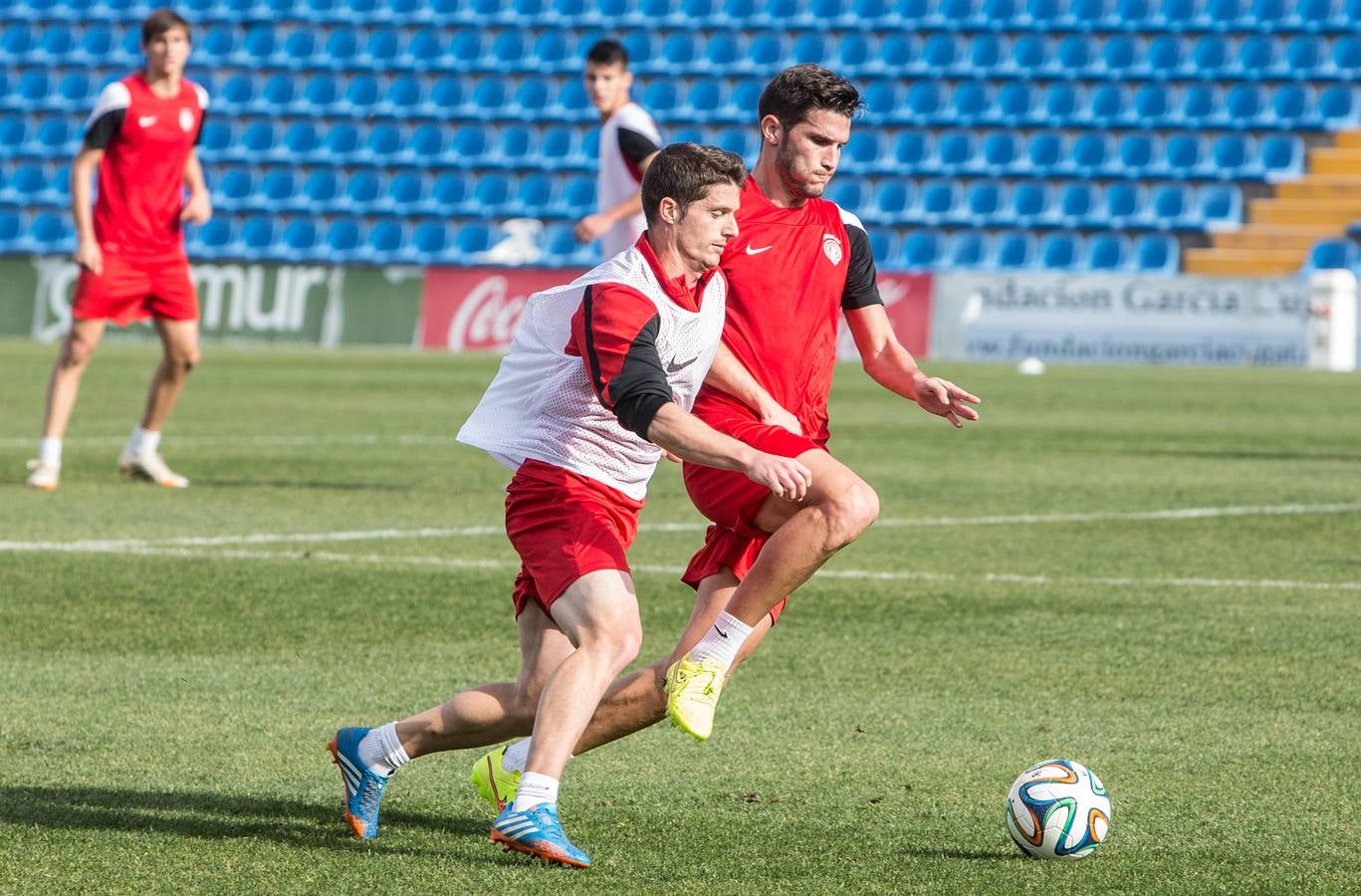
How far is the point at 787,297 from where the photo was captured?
4.94 metres

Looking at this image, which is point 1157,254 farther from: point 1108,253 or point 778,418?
point 778,418

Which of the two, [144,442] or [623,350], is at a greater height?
[623,350]

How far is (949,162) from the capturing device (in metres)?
28.9

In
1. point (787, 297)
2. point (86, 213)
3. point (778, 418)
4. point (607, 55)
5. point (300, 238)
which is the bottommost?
point (300, 238)

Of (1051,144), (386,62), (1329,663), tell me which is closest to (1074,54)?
(1051,144)

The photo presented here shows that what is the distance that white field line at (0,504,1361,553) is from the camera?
8523 mm

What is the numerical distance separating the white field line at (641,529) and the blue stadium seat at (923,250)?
17521 millimetres

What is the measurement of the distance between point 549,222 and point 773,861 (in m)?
25.9

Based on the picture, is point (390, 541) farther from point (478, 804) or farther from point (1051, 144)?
point (1051, 144)

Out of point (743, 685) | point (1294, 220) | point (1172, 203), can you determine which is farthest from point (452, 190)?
point (743, 685)

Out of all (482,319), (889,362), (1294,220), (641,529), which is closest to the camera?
(889,362)

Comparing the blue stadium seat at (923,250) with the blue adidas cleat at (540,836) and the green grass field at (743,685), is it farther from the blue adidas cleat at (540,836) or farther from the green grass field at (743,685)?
the blue adidas cleat at (540,836)

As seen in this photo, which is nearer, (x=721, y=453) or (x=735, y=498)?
(x=721, y=453)

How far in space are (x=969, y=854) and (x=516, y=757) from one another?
3.21 feet
